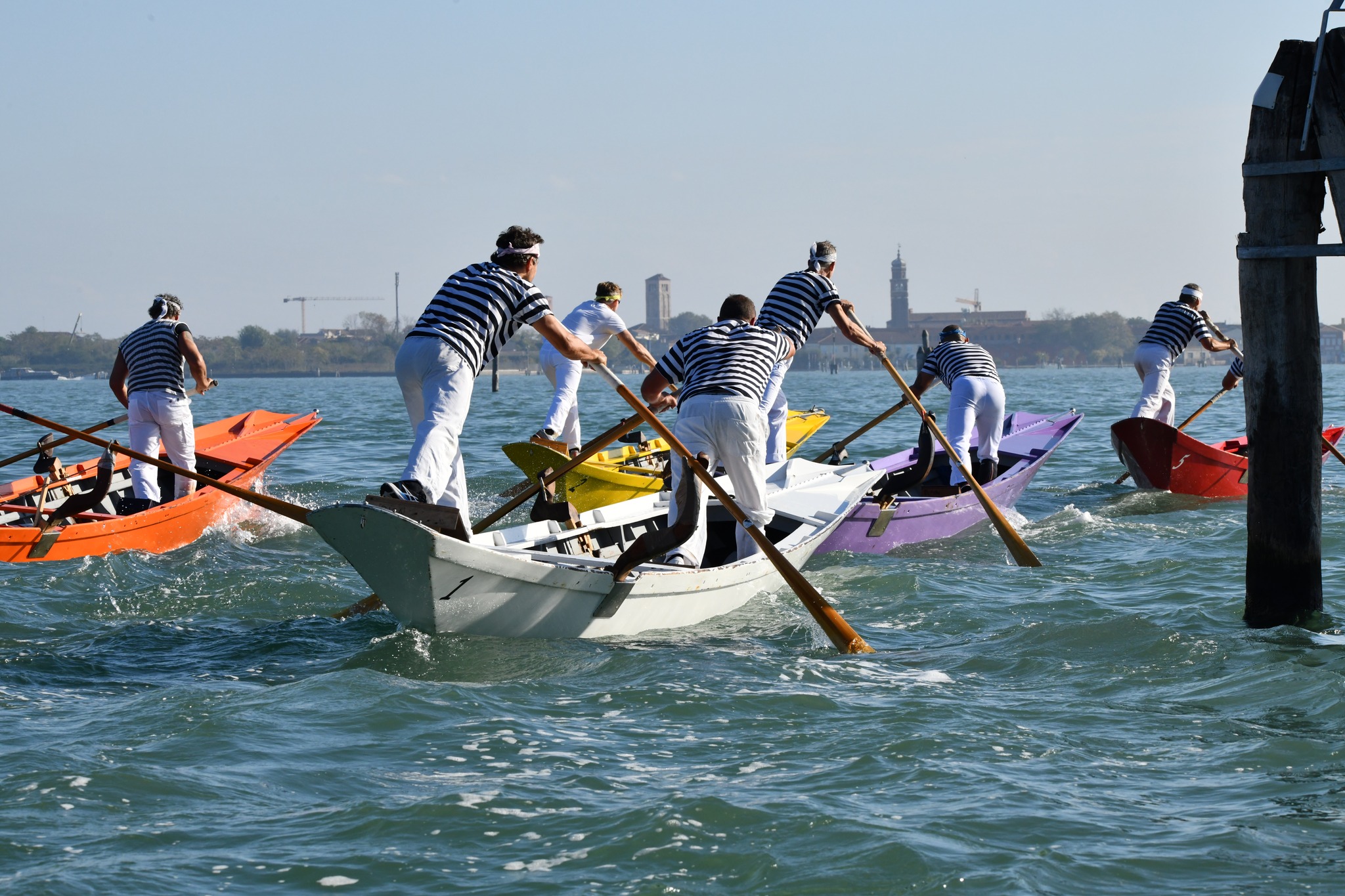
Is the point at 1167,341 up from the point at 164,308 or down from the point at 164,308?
down

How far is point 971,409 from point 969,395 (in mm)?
140

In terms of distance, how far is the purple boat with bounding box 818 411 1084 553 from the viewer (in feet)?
33.1

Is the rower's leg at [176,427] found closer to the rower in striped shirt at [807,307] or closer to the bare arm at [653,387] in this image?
the bare arm at [653,387]

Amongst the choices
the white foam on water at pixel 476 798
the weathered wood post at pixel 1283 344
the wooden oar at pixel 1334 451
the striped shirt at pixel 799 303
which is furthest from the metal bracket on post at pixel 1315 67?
the wooden oar at pixel 1334 451

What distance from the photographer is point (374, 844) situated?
4.26m

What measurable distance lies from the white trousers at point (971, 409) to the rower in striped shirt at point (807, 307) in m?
1.45

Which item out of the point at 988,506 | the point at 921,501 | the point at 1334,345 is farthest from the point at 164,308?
the point at 1334,345

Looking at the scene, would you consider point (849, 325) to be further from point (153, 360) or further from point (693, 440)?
point (153, 360)

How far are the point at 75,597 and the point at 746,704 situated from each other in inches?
185

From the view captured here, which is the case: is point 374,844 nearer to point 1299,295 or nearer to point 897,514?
point 1299,295

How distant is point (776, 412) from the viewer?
1087 cm

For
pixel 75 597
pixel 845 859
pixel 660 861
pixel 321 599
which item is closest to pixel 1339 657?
pixel 845 859

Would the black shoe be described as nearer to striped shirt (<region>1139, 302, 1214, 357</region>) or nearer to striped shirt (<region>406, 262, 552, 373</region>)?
striped shirt (<region>406, 262, 552, 373</region>)

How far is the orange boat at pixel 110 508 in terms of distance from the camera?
9.39 meters
